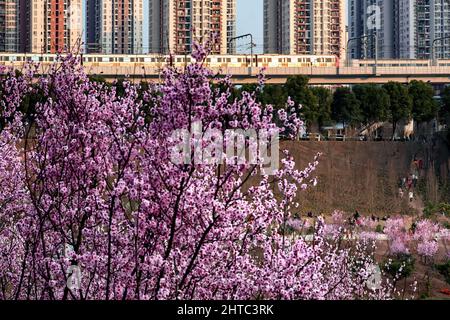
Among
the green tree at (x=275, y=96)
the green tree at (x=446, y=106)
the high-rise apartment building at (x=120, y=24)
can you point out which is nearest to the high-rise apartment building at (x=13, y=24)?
the high-rise apartment building at (x=120, y=24)

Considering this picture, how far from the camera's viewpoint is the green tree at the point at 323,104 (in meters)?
69.0

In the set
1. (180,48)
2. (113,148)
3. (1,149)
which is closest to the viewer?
(113,148)

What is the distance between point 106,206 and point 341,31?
10361cm

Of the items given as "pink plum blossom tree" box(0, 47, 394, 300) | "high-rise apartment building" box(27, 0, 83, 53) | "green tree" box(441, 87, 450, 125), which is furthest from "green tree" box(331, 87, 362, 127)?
"pink plum blossom tree" box(0, 47, 394, 300)

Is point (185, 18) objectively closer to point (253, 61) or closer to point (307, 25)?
point (307, 25)

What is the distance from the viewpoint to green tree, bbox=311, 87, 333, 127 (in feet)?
226

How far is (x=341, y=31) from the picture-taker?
11038 centimetres

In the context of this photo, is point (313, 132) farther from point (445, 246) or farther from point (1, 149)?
point (1, 149)

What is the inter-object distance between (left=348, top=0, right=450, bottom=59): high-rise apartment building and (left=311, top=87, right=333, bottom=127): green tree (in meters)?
45.1

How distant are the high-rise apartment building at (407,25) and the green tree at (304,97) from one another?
155 ft

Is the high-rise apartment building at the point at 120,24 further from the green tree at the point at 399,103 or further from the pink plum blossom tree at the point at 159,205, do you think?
the pink plum blossom tree at the point at 159,205

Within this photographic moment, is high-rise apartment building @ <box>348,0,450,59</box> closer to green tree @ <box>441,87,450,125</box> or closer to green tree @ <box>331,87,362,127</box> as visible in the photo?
green tree @ <box>331,87,362,127</box>
